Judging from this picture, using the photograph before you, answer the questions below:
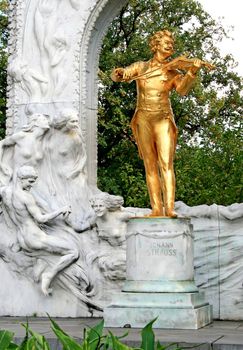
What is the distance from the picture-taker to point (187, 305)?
852cm

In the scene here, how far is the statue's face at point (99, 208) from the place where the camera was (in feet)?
33.8

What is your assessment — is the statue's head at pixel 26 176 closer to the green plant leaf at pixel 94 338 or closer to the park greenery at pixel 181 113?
Answer: the green plant leaf at pixel 94 338

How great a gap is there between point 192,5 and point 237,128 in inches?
164

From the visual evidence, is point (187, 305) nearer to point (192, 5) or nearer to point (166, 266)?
point (166, 266)

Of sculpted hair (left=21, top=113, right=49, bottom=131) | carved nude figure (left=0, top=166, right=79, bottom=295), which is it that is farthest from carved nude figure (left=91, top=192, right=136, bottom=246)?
sculpted hair (left=21, top=113, right=49, bottom=131)

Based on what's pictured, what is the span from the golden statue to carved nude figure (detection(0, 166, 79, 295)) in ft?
4.83

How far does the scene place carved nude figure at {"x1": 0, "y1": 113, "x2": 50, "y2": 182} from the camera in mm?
10625

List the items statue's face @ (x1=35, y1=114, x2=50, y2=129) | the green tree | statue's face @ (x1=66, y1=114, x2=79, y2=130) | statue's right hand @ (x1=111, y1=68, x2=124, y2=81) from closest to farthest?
statue's right hand @ (x1=111, y1=68, x2=124, y2=81), statue's face @ (x1=66, y1=114, x2=79, y2=130), statue's face @ (x1=35, y1=114, x2=50, y2=129), the green tree

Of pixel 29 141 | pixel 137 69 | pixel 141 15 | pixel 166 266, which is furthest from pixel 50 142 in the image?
pixel 141 15

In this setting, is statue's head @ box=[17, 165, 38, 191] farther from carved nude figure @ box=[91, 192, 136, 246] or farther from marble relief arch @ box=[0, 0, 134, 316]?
carved nude figure @ box=[91, 192, 136, 246]

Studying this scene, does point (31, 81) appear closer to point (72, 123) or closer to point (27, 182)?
point (72, 123)

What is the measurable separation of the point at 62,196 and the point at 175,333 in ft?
11.0

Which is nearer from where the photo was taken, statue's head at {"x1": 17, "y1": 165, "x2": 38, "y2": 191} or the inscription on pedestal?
the inscription on pedestal

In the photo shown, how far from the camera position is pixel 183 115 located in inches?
838
